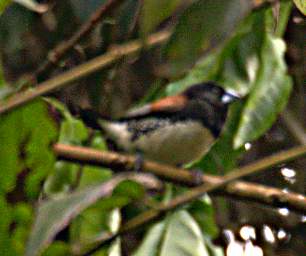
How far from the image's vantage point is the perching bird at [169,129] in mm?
2752

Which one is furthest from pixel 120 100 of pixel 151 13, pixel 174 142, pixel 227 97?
pixel 227 97

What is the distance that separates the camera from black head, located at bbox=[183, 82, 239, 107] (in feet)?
10.1

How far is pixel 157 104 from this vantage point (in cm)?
281

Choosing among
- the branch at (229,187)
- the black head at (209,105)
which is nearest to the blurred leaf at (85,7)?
the branch at (229,187)

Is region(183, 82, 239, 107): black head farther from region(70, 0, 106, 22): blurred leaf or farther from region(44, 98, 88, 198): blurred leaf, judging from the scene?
region(70, 0, 106, 22): blurred leaf

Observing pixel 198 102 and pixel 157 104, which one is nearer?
pixel 157 104

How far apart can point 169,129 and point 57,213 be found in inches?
70.6

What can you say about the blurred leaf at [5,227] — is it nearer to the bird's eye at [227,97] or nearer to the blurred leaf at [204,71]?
the blurred leaf at [204,71]

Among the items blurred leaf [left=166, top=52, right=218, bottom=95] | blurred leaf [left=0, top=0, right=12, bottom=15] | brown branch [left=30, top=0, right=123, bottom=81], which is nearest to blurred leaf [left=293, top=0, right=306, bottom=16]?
blurred leaf [left=166, top=52, right=218, bottom=95]

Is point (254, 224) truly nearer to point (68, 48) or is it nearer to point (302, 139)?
point (302, 139)

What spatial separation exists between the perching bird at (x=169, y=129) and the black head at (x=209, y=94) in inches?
2.5

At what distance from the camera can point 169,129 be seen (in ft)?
9.41

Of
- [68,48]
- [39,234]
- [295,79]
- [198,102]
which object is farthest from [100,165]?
[198,102]

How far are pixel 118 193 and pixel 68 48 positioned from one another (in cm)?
24
